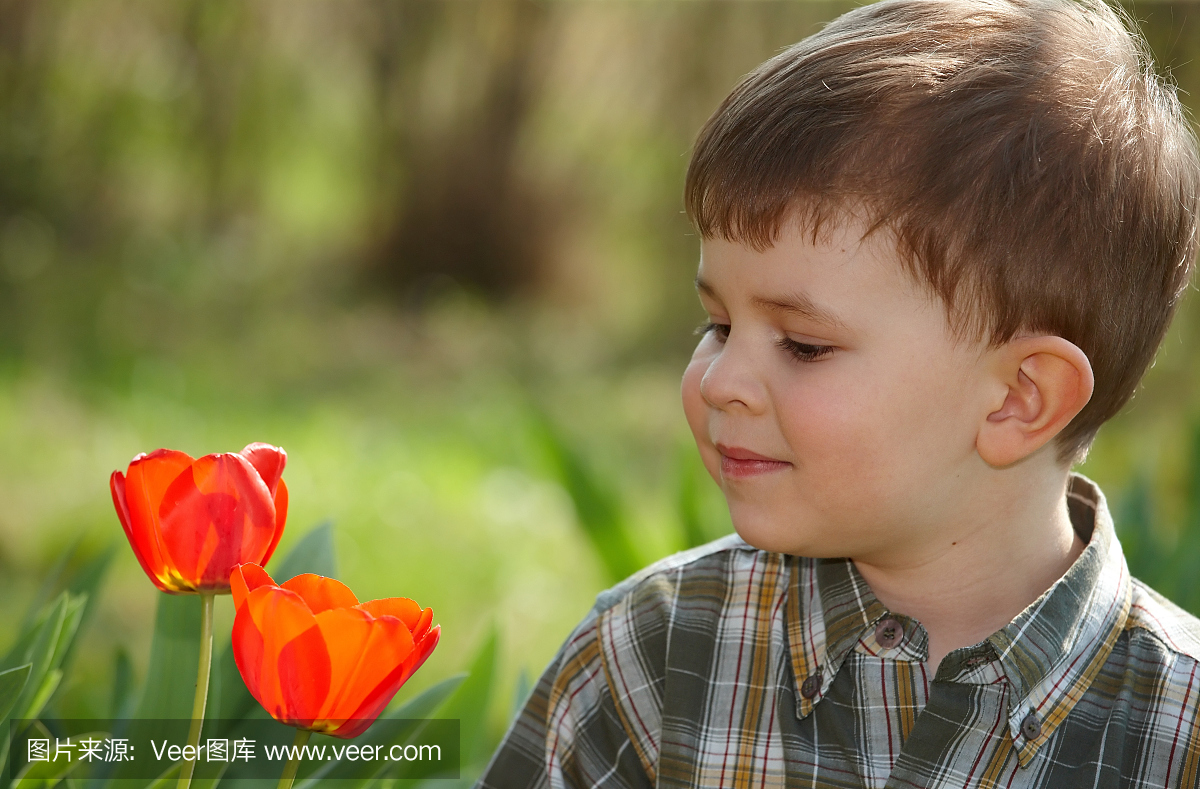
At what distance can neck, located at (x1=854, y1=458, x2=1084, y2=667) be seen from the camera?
98 cm

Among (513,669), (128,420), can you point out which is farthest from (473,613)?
(128,420)

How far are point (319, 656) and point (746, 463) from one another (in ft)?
1.39

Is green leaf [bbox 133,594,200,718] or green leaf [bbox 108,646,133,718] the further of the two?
green leaf [bbox 108,646,133,718]

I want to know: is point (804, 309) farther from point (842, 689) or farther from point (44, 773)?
point (44, 773)

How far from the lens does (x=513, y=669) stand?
2377mm

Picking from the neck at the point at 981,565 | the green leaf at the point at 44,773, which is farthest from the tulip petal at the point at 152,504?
the neck at the point at 981,565

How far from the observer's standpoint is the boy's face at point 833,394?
867 mm

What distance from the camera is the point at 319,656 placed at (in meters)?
0.61

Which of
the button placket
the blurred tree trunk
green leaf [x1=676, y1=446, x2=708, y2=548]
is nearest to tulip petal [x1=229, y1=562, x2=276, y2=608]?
the button placket

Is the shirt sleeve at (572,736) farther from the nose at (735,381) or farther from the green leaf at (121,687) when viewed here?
the green leaf at (121,687)

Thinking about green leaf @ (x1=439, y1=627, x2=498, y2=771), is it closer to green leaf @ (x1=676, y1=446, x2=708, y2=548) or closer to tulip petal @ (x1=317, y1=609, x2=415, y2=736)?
green leaf @ (x1=676, y1=446, x2=708, y2=548)

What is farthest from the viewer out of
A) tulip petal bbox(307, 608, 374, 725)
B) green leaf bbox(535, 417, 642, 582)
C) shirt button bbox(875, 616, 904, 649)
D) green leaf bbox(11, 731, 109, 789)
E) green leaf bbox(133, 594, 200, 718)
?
green leaf bbox(535, 417, 642, 582)

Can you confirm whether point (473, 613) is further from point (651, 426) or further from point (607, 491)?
point (651, 426)

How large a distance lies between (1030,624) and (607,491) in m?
0.87
